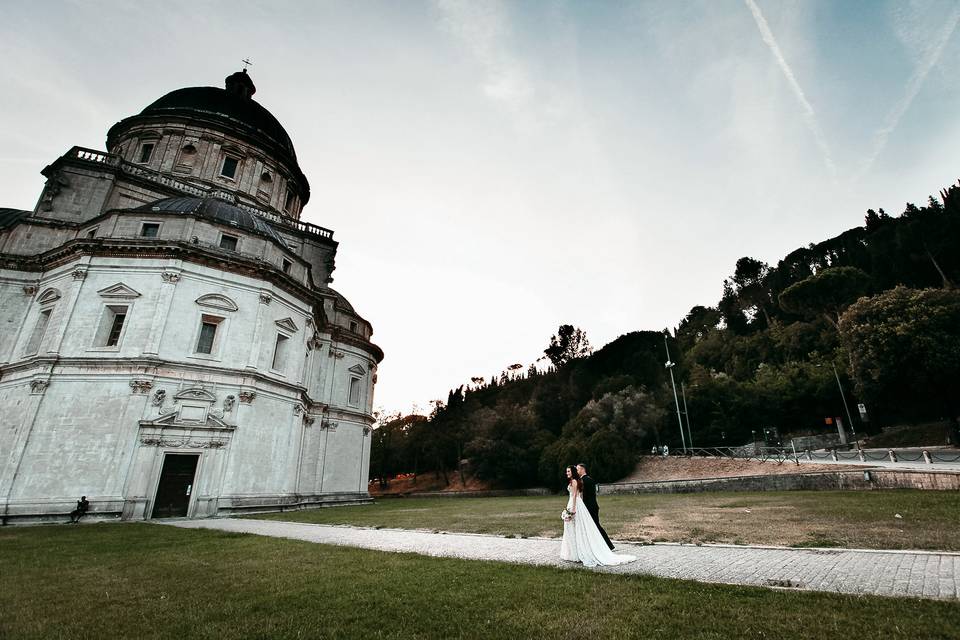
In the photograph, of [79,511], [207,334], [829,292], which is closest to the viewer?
[79,511]

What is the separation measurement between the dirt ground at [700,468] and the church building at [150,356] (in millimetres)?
25579

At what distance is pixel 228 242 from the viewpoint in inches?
994

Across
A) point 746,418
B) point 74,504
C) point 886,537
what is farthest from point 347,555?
point 746,418

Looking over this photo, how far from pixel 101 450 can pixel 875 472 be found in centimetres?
3402

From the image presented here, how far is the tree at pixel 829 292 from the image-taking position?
53438 mm

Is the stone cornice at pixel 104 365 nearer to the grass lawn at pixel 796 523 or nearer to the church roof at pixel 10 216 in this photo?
the church roof at pixel 10 216

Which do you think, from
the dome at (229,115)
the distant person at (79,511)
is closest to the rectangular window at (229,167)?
the dome at (229,115)

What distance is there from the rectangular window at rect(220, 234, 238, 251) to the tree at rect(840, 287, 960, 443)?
150 feet

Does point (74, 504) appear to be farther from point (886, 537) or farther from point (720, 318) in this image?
point (720, 318)

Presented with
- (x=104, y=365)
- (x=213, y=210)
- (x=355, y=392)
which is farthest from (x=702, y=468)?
(x=104, y=365)

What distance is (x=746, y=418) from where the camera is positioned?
158ft

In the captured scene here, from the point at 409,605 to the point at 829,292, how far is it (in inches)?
2653

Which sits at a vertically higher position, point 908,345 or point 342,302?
point 342,302

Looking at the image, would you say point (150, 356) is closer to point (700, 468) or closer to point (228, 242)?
point (228, 242)
